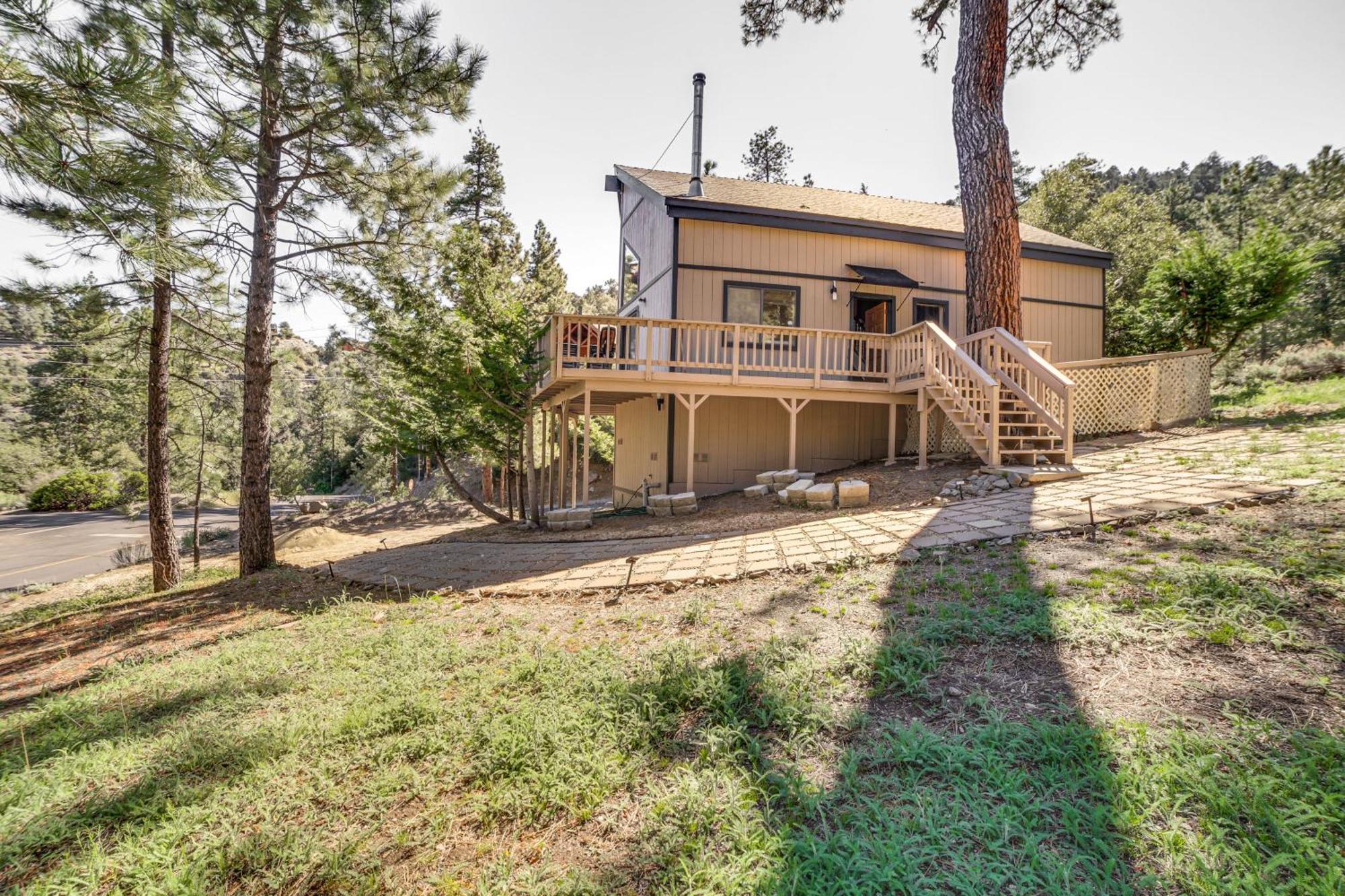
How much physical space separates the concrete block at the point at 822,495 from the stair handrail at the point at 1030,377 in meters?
2.98

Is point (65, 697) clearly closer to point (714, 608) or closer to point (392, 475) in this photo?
point (714, 608)

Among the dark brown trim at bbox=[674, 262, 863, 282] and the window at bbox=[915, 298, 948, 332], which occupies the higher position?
the dark brown trim at bbox=[674, 262, 863, 282]

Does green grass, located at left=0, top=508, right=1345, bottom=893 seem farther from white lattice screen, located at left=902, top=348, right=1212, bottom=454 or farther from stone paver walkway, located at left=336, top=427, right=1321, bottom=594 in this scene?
white lattice screen, located at left=902, top=348, right=1212, bottom=454

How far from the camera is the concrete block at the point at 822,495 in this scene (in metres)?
7.62

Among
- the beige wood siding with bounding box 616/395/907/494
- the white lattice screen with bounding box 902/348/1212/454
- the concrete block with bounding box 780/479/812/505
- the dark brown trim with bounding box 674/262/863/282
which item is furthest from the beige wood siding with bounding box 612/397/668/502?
the white lattice screen with bounding box 902/348/1212/454

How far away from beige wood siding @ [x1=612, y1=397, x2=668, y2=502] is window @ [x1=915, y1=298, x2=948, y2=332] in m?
6.05

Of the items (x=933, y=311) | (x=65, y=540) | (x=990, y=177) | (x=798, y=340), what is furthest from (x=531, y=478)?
(x=65, y=540)

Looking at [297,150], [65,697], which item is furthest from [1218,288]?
[65,697]

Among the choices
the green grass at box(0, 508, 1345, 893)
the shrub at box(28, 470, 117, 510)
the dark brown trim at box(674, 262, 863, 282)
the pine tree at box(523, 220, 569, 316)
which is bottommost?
the shrub at box(28, 470, 117, 510)

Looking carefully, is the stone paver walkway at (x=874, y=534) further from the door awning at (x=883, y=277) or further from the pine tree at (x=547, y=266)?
the pine tree at (x=547, y=266)

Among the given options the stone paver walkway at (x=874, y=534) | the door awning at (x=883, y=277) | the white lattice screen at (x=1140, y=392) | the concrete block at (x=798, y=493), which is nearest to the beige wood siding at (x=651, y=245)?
the door awning at (x=883, y=277)

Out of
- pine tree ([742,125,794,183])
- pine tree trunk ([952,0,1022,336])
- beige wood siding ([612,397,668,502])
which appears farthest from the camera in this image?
pine tree ([742,125,794,183])

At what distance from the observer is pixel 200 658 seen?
163 inches

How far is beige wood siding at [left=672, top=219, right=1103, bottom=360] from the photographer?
35.6 feet
